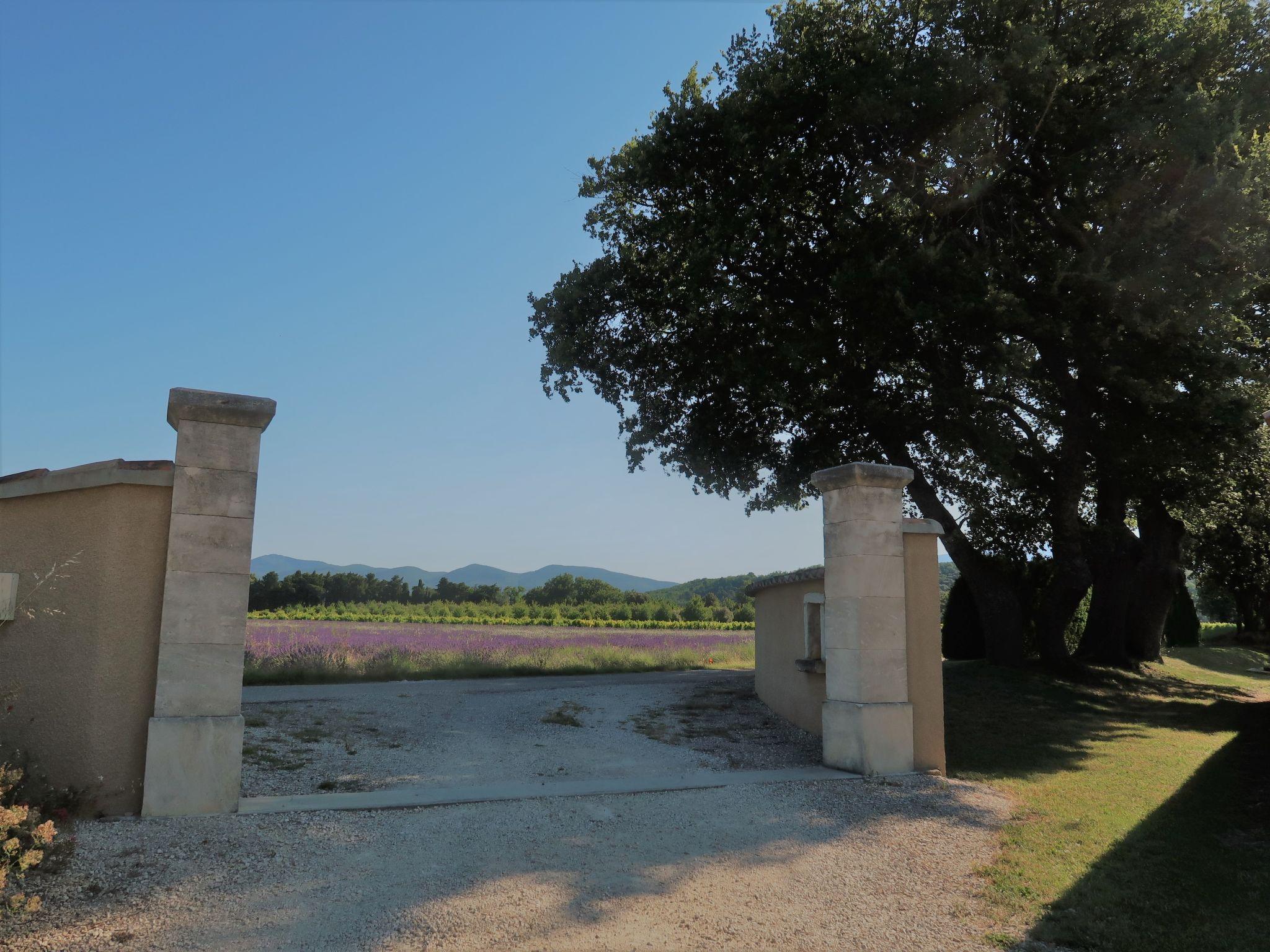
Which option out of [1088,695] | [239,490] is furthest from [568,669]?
[239,490]

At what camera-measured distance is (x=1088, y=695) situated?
49.1 feet

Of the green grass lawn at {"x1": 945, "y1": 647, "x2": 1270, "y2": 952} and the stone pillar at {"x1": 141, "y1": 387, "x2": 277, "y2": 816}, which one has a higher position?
the stone pillar at {"x1": 141, "y1": 387, "x2": 277, "y2": 816}

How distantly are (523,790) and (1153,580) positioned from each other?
1813cm

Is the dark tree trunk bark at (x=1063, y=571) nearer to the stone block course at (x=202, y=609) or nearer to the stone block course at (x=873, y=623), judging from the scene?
the stone block course at (x=873, y=623)

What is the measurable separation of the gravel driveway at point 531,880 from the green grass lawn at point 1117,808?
0.50 m

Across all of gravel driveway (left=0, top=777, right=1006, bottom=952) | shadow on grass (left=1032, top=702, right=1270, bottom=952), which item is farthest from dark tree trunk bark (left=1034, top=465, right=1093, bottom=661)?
gravel driveway (left=0, top=777, right=1006, bottom=952)

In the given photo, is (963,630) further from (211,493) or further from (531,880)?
(211,493)

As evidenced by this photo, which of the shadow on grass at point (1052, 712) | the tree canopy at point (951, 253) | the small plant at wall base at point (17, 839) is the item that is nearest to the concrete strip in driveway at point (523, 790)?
the small plant at wall base at point (17, 839)

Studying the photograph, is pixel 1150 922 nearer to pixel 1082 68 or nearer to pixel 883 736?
pixel 883 736

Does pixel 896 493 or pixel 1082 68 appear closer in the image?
pixel 896 493

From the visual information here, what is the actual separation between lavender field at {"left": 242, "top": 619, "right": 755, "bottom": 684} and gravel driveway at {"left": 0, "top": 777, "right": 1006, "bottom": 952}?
9.75 m

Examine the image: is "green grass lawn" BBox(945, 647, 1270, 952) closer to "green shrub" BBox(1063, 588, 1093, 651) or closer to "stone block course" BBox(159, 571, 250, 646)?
"green shrub" BBox(1063, 588, 1093, 651)

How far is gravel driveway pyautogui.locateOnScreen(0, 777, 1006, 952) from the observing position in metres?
4.37

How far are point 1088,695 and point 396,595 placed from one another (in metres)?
37.9
